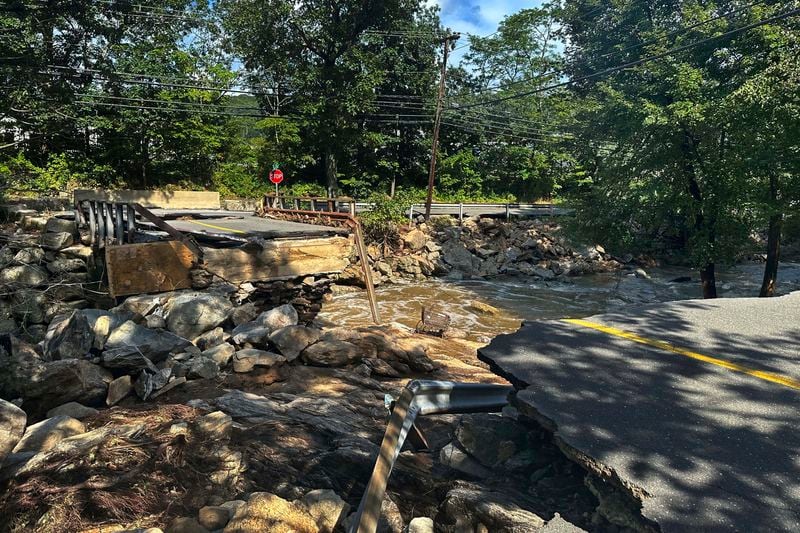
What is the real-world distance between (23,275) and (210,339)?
21.9 ft

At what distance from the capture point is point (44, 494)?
2.98m

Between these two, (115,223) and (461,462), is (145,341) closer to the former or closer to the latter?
(461,462)

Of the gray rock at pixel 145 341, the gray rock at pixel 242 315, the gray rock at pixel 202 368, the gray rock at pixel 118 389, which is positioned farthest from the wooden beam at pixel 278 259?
the gray rock at pixel 118 389

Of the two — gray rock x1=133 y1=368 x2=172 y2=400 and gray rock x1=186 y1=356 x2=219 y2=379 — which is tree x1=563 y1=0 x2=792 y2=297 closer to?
gray rock x1=186 y1=356 x2=219 y2=379

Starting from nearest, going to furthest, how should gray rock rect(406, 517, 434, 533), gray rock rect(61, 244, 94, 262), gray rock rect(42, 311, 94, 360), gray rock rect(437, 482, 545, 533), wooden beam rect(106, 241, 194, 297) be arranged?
1. gray rock rect(437, 482, 545, 533)
2. gray rock rect(406, 517, 434, 533)
3. gray rock rect(42, 311, 94, 360)
4. wooden beam rect(106, 241, 194, 297)
5. gray rock rect(61, 244, 94, 262)

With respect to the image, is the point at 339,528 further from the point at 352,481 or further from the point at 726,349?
the point at 726,349

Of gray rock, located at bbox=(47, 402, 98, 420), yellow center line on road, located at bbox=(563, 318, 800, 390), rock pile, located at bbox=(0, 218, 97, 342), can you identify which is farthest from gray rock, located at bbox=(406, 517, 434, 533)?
rock pile, located at bbox=(0, 218, 97, 342)

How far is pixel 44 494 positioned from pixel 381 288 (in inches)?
649

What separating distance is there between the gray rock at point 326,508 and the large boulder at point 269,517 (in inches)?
2.4

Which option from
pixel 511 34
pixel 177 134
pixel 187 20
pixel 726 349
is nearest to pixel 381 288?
pixel 726 349

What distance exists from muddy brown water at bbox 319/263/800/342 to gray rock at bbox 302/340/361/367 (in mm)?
5692

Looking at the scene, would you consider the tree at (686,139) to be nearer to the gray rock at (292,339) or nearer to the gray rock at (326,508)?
the gray rock at (292,339)

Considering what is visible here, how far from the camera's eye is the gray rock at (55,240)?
12.2 meters

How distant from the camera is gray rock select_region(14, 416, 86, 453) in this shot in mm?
3471
